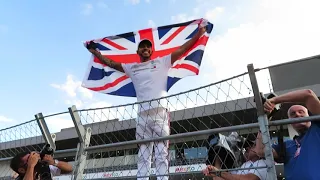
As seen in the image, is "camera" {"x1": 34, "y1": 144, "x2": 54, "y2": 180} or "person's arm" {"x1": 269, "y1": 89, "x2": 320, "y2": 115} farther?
"camera" {"x1": 34, "y1": 144, "x2": 54, "y2": 180}

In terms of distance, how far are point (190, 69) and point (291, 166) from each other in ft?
7.62

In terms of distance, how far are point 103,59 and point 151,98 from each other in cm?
116

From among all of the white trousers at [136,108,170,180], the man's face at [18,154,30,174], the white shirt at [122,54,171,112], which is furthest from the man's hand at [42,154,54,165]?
the white shirt at [122,54,171,112]

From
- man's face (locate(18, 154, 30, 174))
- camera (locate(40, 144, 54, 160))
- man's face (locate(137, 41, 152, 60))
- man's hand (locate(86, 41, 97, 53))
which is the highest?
man's hand (locate(86, 41, 97, 53))

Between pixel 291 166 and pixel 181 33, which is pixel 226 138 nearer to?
pixel 291 166

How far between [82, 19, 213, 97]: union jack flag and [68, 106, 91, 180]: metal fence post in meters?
1.45

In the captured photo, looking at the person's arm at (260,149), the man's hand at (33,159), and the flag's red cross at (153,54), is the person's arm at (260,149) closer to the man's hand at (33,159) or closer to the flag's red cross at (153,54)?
the man's hand at (33,159)

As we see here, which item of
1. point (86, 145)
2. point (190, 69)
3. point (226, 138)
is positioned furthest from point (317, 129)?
point (190, 69)

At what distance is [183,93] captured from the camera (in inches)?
101

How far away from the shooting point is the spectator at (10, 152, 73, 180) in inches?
108

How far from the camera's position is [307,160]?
2061mm

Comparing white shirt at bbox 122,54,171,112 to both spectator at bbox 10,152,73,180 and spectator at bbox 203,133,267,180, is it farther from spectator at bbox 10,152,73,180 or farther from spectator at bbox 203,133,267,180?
spectator at bbox 203,133,267,180

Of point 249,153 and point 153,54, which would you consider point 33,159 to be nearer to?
point 249,153

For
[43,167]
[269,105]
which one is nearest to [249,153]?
[269,105]
